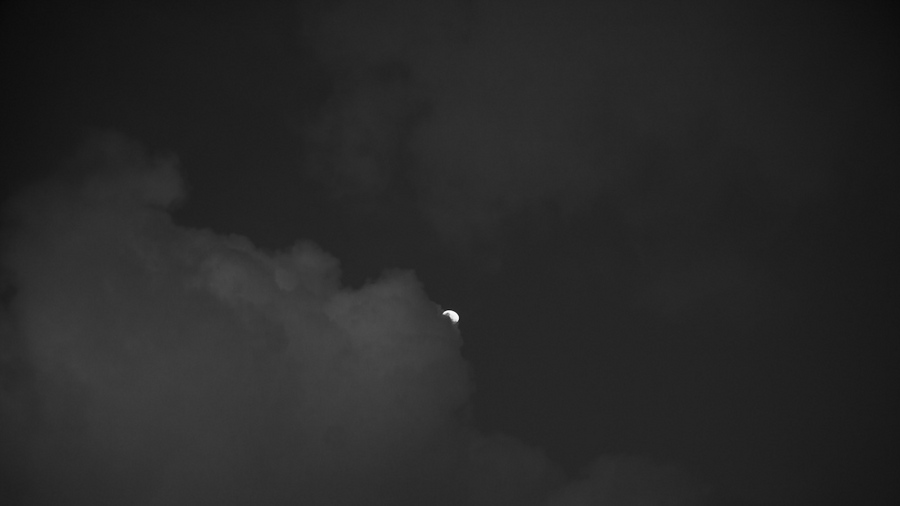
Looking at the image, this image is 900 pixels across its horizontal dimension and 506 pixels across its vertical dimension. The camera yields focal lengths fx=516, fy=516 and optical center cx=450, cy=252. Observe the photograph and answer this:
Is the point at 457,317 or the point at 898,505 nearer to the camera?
the point at 457,317

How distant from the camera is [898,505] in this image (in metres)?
82.8

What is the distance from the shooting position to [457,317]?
67.1 meters

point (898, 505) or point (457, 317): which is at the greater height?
point (457, 317)

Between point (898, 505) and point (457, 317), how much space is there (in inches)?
3128
